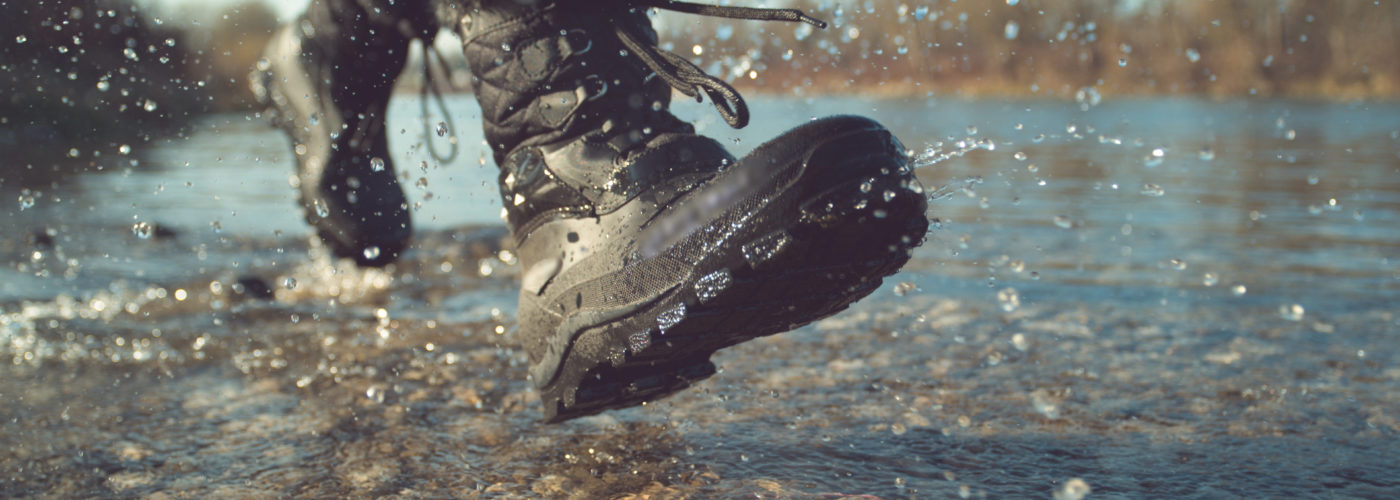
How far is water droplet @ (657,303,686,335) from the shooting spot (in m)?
1.40

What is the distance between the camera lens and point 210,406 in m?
2.05

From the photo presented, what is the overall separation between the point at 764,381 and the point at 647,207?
30.0 inches

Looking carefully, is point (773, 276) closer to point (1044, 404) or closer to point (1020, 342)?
point (1044, 404)

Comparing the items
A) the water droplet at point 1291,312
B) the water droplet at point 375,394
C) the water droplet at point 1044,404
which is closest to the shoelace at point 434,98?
the water droplet at point 375,394

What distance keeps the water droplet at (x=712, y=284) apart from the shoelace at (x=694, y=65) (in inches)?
10.8

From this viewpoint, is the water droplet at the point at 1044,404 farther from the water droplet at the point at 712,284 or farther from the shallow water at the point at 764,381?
the water droplet at the point at 712,284

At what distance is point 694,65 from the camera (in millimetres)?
1657

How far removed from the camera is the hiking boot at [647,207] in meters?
1.32

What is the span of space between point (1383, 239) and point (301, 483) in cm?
497

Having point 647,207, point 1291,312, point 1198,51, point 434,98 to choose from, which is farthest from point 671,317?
point 1198,51

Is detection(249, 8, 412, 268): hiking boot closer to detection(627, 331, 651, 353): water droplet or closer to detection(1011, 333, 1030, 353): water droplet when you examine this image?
detection(627, 331, 651, 353): water droplet

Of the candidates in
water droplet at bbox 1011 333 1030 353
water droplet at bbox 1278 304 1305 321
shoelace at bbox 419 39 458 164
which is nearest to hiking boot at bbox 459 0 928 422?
shoelace at bbox 419 39 458 164

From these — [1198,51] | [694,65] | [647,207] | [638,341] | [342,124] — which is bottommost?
[638,341]

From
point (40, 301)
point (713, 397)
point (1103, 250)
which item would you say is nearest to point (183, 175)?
point (40, 301)
